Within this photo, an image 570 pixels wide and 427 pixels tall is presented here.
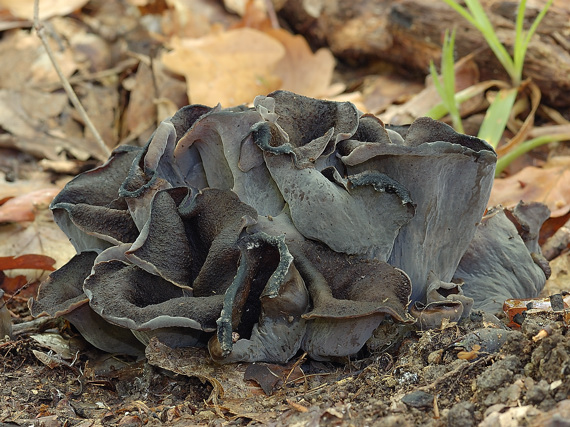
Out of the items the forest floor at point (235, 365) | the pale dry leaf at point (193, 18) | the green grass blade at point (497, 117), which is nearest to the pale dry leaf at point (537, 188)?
the forest floor at point (235, 365)

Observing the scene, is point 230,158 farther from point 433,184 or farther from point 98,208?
point 433,184

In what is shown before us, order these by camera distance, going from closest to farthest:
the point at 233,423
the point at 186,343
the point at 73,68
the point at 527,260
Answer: the point at 233,423 < the point at 186,343 < the point at 527,260 < the point at 73,68

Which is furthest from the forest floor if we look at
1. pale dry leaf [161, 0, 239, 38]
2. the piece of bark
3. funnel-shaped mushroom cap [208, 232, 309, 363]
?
pale dry leaf [161, 0, 239, 38]

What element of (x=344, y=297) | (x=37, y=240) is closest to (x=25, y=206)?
(x=37, y=240)

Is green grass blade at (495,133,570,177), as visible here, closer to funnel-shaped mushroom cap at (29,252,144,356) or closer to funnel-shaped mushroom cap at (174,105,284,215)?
funnel-shaped mushroom cap at (174,105,284,215)

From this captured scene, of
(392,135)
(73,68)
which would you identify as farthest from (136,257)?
(73,68)

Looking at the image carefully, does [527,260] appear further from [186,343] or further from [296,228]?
[186,343]
